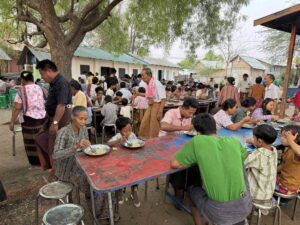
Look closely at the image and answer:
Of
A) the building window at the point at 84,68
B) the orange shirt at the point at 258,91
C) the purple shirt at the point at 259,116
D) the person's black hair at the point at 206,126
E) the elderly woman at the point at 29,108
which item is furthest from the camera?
the building window at the point at 84,68

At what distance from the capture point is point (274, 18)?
4875 millimetres

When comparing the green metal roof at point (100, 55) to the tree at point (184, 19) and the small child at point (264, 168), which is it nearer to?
the tree at point (184, 19)

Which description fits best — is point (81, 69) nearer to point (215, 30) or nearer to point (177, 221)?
point (215, 30)

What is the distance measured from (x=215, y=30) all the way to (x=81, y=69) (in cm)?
1018

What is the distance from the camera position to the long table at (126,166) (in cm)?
161

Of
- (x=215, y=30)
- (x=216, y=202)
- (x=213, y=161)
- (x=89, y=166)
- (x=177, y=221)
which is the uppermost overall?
(x=215, y=30)

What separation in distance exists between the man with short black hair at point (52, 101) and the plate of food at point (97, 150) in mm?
1035

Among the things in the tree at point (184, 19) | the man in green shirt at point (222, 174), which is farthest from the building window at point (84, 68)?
the man in green shirt at point (222, 174)

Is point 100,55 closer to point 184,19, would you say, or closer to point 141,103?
point 184,19

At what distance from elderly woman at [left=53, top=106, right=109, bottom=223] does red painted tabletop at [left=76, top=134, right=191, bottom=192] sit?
26 centimetres

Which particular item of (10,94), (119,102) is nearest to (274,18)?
(119,102)

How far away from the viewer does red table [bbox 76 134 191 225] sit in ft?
5.27

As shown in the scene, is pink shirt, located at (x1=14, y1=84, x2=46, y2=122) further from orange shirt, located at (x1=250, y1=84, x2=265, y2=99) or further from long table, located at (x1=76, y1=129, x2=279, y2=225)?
orange shirt, located at (x1=250, y1=84, x2=265, y2=99)

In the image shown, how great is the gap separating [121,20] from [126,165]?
8838 millimetres
